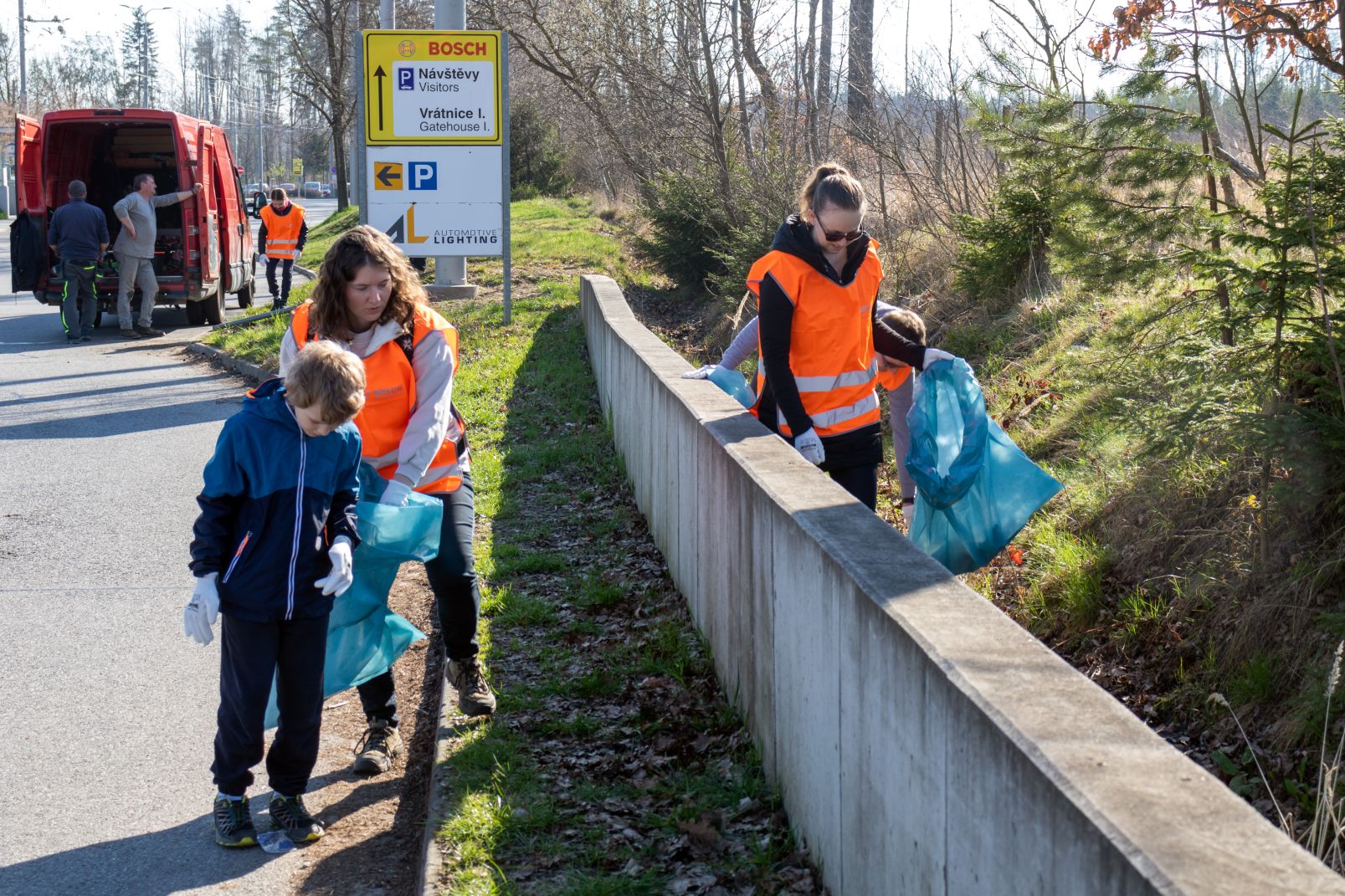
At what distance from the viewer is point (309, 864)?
418cm

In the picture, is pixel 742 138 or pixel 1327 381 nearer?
pixel 1327 381

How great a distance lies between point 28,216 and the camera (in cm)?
1670

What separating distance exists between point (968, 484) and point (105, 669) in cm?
367

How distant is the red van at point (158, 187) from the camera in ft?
55.6

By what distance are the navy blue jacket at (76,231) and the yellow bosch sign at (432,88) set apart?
4246 millimetres

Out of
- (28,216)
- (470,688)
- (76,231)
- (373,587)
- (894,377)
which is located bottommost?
(470,688)

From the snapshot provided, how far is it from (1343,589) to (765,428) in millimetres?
2136

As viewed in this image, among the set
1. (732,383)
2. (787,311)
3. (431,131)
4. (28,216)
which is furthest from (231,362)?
(787,311)

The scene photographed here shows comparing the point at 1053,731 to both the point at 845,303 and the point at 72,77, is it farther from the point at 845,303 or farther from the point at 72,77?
the point at 72,77

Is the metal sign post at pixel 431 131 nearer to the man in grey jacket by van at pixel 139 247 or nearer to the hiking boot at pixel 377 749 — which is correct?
the man in grey jacket by van at pixel 139 247

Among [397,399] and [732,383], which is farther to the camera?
[732,383]

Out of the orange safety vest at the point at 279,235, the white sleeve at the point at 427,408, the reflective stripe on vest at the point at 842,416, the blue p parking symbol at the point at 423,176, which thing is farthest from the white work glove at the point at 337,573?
the orange safety vest at the point at 279,235

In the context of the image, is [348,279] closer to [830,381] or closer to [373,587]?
[373,587]

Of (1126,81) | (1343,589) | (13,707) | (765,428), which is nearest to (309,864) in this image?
(13,707)
